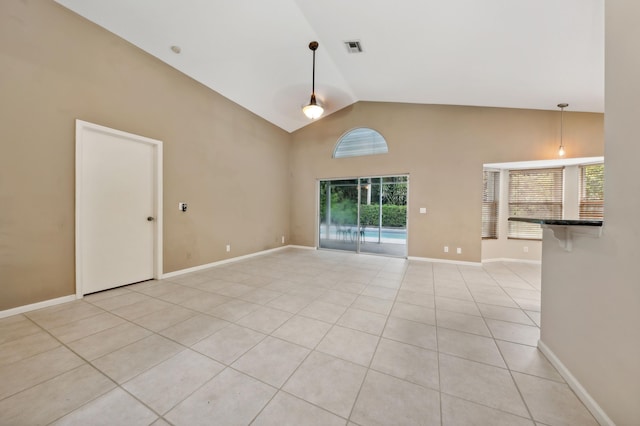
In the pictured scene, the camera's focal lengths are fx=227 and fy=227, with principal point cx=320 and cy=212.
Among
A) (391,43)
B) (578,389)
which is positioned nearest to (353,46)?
(391,43)

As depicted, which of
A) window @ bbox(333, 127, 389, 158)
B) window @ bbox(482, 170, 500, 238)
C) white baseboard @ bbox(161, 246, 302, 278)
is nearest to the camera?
white baseboard @ bbox(161, 246, 302, 278)

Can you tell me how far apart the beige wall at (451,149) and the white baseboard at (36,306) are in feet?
17.8

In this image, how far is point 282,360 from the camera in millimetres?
1809

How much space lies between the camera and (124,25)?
9.91 ft

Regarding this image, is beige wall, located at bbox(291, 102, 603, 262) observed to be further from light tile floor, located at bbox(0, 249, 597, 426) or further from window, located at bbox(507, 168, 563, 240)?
light tile floor, located at bbox(0, 249, 597, 426)

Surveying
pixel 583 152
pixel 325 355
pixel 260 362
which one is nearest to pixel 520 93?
pixel 583 152

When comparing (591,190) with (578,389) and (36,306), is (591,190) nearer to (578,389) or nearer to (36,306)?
(578,389)

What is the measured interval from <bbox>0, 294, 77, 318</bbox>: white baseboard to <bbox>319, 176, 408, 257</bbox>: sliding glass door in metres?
4.93

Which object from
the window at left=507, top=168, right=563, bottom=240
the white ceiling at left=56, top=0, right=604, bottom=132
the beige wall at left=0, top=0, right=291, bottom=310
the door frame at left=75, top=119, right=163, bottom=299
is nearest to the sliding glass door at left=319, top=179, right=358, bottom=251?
the white ceiling at left=56, top=0, right=604, bottom=132

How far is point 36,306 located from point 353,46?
5.32m

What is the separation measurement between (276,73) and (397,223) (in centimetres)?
426

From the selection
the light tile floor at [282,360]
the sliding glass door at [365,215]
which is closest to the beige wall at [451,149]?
the sliding glass door at [365,215]

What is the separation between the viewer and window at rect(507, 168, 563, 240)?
4.89m

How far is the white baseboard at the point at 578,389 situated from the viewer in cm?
128
